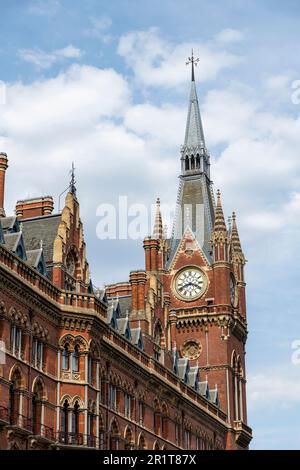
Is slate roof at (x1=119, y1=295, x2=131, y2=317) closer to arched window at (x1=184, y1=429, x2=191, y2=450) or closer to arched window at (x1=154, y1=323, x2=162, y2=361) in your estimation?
arched window at (x1=154, y1=323, x2=162, y2=361)

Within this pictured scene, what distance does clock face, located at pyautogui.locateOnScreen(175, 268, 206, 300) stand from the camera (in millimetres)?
108125

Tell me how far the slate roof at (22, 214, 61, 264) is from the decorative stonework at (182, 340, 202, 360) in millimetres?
39089

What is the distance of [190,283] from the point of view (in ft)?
357

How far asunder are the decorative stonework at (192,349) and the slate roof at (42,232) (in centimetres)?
3909

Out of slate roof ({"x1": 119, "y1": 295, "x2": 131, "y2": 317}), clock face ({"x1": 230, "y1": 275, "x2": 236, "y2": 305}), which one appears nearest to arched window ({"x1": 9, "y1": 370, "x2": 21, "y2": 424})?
slate roof ({"x1": 119, "y1": 295, "x2": 131, "y2": 317})

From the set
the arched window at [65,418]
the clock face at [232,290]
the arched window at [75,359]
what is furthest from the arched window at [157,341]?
the clock face at [232,290]

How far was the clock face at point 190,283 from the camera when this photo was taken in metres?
108

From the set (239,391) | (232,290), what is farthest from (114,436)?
(232,290)

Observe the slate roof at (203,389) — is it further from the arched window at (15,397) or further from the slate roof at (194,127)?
the arched window at (15,397)

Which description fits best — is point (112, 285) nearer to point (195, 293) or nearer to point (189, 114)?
point (195, 293)
